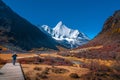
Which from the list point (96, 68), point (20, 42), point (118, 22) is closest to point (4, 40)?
point (20, 42)

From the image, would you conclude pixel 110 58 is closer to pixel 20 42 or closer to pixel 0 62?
pixel 0 62

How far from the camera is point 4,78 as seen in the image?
2422 cm

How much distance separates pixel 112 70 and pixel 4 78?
19.0m

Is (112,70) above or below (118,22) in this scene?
below

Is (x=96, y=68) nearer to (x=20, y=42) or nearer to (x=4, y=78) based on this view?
(x=4, y=78)

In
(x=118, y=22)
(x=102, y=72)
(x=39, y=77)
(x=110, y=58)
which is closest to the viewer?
(x=39, y=77)

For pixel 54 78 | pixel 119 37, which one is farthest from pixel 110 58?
pixel 119 37

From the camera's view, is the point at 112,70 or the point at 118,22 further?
the point at 118,22

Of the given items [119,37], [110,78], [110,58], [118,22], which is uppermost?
[118,22]

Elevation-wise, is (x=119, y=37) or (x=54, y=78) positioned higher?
(x=119, y=37)

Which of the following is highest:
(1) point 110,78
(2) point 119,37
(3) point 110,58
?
(2) point 119,37

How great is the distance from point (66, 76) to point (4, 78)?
958cm

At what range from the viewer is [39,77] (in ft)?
95.3

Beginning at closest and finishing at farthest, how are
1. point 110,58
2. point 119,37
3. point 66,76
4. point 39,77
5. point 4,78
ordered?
1. point 4,78
2. point 39,77
3. point 66,76
4. point 110,58
5. point 119,37
